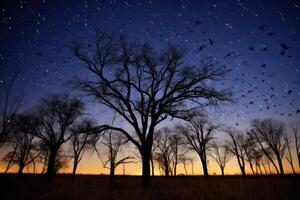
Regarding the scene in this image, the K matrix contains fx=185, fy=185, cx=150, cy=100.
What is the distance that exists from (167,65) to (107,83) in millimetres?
5127

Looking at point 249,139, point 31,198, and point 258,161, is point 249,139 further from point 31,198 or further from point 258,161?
point 31,198

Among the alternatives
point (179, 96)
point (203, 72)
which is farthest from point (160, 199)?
point (203, 72)

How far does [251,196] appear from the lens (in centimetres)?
571

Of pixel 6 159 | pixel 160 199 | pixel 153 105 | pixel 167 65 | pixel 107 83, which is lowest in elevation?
pixel 160 199

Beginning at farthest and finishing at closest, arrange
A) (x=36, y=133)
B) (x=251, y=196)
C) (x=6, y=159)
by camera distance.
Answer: (x=6, y=159), (x=36, y=133), (x=251, y=196)

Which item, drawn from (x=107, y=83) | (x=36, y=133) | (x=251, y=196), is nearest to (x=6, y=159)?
(x=36, y=133)

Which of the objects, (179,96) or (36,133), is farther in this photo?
(36,133)

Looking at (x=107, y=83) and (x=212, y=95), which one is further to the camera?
(x=107, y=83)

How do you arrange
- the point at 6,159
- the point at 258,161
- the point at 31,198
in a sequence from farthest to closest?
the point at 258,161 < the point at 6,159 < the point at 31,198

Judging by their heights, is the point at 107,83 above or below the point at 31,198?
above

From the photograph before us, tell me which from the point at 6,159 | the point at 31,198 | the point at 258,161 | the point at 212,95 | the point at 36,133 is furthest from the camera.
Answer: the point at 258,161

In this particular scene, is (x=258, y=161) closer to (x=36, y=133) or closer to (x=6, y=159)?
(x=36, y=133)

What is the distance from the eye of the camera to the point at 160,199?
21.1 ft

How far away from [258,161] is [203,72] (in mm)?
47334
